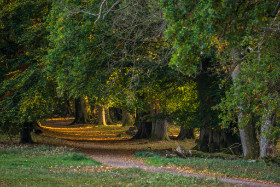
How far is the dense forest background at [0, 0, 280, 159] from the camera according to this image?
827 cm

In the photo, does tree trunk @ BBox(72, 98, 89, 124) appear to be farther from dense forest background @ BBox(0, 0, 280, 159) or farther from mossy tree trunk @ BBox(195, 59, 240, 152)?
mossy tree trunk @ BBox(195, 59, 240, 152)

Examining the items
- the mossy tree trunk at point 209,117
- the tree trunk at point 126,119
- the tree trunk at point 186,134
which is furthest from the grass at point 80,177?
the tree trunk at point 126,119

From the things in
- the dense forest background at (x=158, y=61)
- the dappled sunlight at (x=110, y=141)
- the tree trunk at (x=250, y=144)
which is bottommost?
the dappled sunlight at (x=110, y=141)

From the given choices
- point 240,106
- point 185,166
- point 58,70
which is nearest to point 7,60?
point 58,70

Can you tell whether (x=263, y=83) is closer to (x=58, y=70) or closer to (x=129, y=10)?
(x=129, y=10)

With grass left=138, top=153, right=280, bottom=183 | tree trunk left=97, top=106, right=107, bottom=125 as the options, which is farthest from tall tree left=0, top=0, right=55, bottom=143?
tree trunk left=97, top=106, right=107, bottom=125

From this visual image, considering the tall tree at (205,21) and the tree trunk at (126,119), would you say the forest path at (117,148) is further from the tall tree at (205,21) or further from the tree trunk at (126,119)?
the tree trunk at (126,119)

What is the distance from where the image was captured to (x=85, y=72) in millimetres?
16188

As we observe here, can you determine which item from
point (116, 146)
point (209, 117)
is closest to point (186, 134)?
point (116, 146)

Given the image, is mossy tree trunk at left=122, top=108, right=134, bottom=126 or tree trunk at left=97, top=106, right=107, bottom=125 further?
tree trunk at left=97, top=106, right=107, bottom=125

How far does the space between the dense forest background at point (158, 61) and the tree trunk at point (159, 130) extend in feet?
11.6

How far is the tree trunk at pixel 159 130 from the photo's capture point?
2861 cm

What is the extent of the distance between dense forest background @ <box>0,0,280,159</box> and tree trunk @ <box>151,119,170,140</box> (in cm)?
353

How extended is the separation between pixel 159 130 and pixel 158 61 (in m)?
13.8
